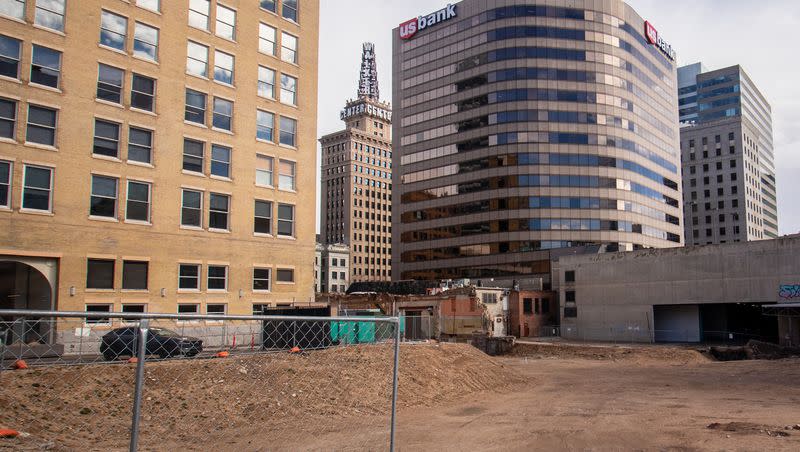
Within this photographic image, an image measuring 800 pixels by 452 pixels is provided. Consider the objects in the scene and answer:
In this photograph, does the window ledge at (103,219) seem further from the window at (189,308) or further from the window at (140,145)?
the window at (189,308)

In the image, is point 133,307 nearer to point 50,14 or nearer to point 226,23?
point 50,14

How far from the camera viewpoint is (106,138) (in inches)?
1419

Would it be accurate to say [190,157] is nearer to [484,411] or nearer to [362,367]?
[362,367]

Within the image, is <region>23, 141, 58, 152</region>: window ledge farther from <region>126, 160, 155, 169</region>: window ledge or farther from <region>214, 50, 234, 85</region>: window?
<region>214, 50, 234, 85</region>: window

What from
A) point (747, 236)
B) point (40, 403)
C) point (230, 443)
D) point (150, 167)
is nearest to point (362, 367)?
point (230, 443)

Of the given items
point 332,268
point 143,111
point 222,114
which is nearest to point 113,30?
point 143,111

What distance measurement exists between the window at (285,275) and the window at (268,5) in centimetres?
1998

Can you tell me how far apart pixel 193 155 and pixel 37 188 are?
9811mm

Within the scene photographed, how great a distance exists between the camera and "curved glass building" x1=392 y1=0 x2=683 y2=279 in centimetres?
10106

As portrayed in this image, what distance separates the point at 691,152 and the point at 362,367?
576ft

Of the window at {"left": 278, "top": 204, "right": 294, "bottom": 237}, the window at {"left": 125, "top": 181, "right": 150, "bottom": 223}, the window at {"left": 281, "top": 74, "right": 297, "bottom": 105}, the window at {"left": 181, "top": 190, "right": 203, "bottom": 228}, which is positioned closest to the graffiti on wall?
the window at {"left": 278, "top": 204, "right": 294, "bottom": 237}

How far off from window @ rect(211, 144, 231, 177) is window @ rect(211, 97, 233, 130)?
1546 mm

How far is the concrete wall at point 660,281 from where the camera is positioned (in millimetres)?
55562

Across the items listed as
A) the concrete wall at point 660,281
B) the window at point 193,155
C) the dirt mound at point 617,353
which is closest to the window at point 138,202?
the window at point 193,155
